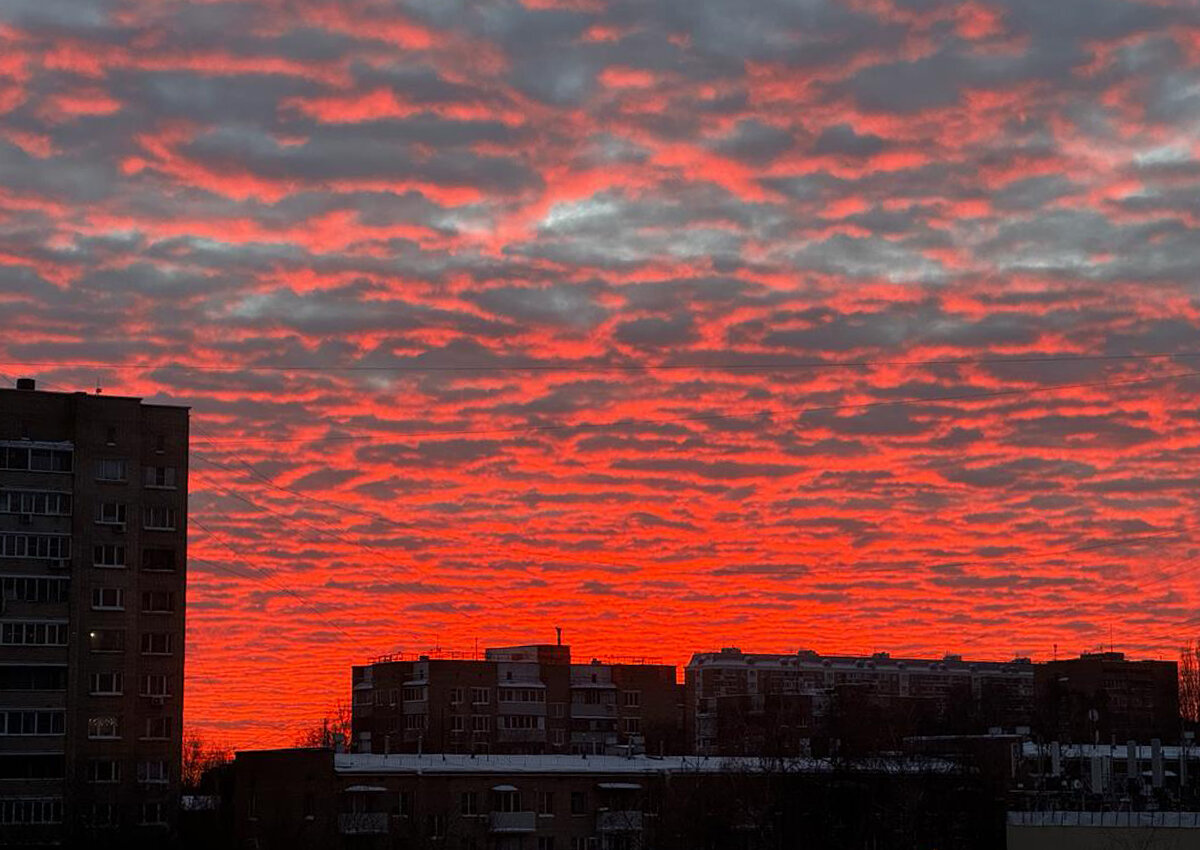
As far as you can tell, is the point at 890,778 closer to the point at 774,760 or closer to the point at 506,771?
the point at 774,760

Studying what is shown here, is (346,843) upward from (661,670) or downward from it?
downward

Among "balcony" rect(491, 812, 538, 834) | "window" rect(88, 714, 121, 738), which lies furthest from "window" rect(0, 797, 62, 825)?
"balcony" rect(491, 812, 538, 834)

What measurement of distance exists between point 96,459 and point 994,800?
200 feet

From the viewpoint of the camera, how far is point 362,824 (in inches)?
4136

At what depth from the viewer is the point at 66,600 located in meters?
116

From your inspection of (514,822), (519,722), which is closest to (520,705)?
(519,722)

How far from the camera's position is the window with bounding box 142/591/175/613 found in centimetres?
11800

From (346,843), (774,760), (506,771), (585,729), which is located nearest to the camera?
(346,843)

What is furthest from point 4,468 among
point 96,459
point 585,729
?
point 585,729

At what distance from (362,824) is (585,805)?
1524cm

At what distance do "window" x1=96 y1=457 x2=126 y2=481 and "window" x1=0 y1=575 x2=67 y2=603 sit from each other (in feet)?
23.1

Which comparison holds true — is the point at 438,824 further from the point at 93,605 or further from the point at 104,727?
the point at 93,605

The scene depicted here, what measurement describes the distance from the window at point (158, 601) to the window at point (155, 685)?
14.0ft

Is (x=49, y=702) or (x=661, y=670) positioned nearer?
(x=49, y=702)
